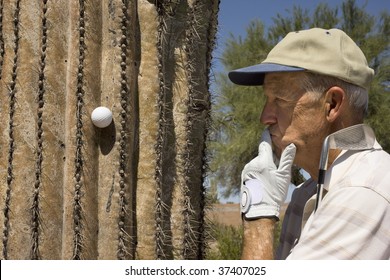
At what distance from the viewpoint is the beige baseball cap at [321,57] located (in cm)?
228

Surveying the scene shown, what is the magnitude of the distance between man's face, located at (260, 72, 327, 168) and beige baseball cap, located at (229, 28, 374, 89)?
6 centimetres

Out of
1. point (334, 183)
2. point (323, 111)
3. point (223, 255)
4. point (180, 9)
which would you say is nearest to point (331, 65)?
point (323, 111)

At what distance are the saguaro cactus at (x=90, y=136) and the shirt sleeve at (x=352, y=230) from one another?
1.20 metres

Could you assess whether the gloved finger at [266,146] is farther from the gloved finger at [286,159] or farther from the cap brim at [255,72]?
the cap brim at [255,72]

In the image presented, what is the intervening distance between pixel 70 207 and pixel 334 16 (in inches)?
472

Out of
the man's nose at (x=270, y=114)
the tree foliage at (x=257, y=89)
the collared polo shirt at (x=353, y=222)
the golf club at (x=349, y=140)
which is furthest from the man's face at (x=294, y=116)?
the tree foliage at (x=257, y=89)

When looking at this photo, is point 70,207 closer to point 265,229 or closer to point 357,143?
point 265,229

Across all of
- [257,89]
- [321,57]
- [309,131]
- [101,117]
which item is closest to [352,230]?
[309,131]

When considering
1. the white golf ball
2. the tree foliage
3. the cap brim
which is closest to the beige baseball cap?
the cap brim

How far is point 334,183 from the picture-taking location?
7.03 ft

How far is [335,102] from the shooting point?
91.4 inches

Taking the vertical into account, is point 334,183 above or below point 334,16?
below

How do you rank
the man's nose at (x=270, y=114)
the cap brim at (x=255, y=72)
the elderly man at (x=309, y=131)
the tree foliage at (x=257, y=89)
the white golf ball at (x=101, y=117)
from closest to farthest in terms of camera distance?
the elderly man at (x=309, y=131) < the cap brim at (x=255, y=72) < the man's nose at (x=270, y=114) < the white golf ball at (x=101, y=117) < the tree foliage at (x=257, y=89)

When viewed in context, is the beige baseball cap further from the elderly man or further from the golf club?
the golf club
